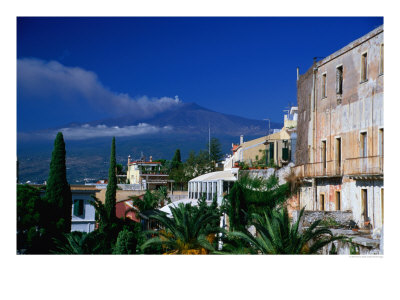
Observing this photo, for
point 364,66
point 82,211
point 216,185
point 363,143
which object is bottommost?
point 82,211

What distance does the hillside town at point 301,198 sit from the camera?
10.7 metres

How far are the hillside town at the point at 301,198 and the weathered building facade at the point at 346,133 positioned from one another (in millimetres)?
29

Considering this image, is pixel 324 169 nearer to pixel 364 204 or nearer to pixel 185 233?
pixel 364 204

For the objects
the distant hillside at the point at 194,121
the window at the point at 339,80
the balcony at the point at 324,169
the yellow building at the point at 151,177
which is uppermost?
the distant hillside at the point at 194,121

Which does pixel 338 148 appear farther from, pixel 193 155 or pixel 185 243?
pixel 193 155

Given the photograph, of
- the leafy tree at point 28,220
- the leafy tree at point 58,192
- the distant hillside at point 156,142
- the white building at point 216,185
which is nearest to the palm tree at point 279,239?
the leafy tree at point 28,220

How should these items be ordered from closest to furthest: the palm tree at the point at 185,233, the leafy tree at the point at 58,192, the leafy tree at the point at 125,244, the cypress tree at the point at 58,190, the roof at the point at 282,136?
1. the leafy tree at the point at 125,244
2. the palm tree at the point at 185,233
3. the leafy tree at the point at 58,192
4. the cypress tree at the point at 58,190
5. the roof at the point at 282,136

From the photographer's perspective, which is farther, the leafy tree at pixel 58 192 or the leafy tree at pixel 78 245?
the leafy tree at pixel 58 192

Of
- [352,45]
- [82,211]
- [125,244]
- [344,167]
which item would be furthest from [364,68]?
[82,211]

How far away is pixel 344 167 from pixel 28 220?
31.4 feet

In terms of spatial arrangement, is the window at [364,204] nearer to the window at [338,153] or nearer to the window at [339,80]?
the window at [338,153]

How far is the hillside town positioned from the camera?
1073cm

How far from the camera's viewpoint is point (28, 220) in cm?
1394

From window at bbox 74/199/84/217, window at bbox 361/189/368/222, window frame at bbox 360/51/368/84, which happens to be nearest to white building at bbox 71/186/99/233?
window at bbox 74/199/84/217
